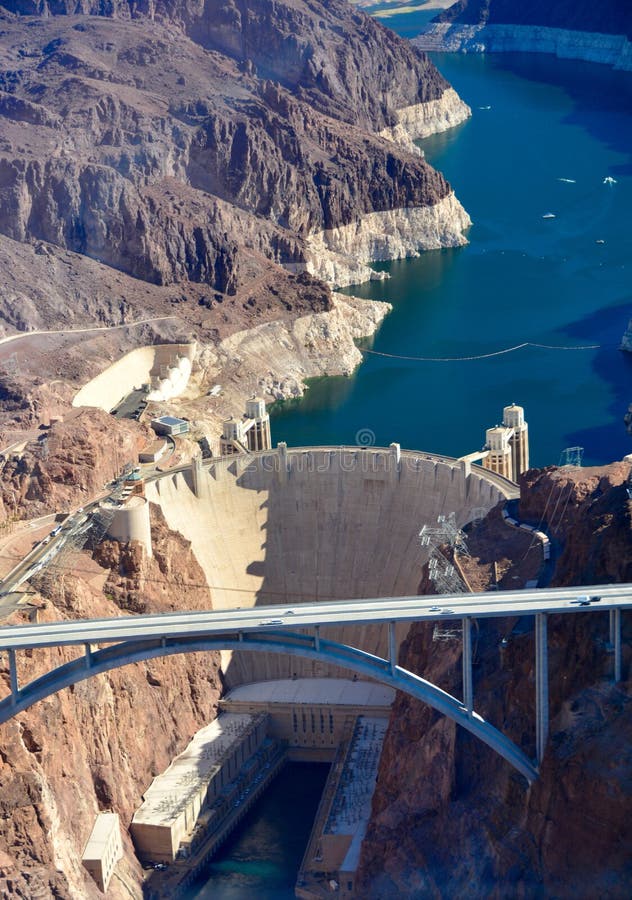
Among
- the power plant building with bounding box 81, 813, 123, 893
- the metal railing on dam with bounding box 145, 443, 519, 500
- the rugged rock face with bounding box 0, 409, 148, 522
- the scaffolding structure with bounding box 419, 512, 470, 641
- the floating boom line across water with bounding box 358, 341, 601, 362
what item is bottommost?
the floating boom line across water with bounding box 358, 341, 601, 362

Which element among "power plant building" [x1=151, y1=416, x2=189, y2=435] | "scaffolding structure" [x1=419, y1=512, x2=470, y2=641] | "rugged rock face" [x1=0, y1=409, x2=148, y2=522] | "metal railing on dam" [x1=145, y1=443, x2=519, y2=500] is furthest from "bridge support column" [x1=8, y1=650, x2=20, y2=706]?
"power plant building" [x1=151, y1=416, x2=189, y2=435]

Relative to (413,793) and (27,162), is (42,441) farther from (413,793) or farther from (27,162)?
(27,162)

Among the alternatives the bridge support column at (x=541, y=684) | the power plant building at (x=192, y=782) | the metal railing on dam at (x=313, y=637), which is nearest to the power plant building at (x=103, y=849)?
the power plant building at (x=192, y=782)

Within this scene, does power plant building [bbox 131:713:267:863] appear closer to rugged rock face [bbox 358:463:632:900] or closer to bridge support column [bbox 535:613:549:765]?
rugged rock face [bbox 358:463:632:900]

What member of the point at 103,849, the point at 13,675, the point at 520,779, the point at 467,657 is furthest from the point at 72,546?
the point at 520,779

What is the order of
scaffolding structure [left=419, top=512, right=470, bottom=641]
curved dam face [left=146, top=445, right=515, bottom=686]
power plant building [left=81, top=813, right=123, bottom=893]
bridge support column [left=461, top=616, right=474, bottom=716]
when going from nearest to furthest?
1. bridge support column [left=461, top=616, right=474, bottom=716]
2. power plant building [left=81, top=813, right=123, bottom=893]
3. scaffolding structure [left=419, top=512, right=470, bottom=641]
4. curved dam face [left=146, top=445, right=515, bottom=686]

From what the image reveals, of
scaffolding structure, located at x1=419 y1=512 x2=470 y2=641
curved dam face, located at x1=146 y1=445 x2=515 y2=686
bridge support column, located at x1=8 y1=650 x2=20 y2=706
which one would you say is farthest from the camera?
curved dam face, located at x1=146 y1=445 x2=515 y2=686

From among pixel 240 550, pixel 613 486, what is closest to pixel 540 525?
pixel 613 486
